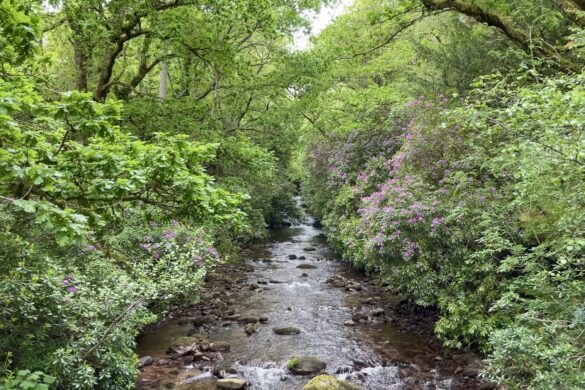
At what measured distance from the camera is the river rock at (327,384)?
6.58m

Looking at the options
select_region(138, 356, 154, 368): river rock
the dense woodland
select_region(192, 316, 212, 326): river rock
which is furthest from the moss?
select_region(192, 316, 212, 326): river rock

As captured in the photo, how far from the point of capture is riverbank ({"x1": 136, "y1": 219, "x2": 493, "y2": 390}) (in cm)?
739

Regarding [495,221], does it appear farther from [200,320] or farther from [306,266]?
[306,266]

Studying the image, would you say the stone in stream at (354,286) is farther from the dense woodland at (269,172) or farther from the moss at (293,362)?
the moss at (293,362)

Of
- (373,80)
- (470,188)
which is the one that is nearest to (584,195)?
(470,188)

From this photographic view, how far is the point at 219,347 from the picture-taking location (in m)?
8.66

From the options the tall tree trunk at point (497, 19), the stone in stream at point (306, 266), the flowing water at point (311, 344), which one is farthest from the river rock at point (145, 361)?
the tall tree trunk at point (497, 19)

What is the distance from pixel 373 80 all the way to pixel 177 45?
15006 millimetres

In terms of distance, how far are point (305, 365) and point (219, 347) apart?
2.08 m

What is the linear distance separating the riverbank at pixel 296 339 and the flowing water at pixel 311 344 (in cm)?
2

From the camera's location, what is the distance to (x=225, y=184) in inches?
474

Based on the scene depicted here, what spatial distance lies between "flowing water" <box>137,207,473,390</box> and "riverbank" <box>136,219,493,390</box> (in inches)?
0.8

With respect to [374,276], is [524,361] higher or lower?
higher

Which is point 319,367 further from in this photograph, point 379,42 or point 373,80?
point 373,80
